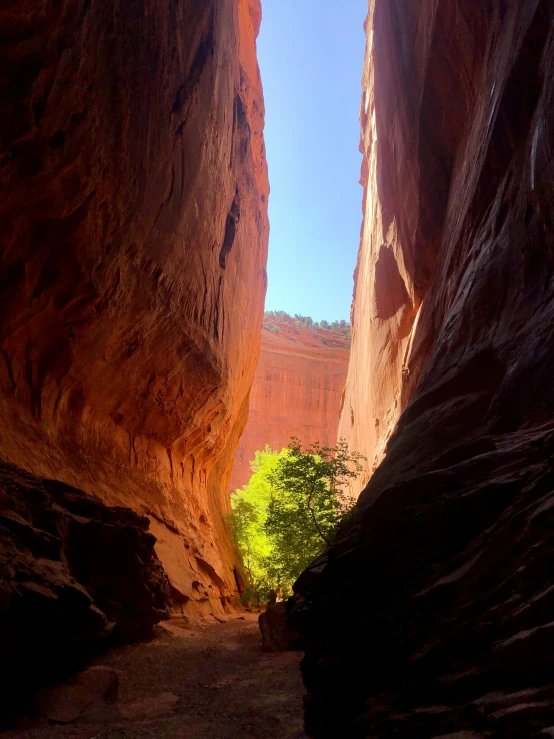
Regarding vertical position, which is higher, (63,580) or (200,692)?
(63,580)

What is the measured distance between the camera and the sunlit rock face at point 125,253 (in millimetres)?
9438

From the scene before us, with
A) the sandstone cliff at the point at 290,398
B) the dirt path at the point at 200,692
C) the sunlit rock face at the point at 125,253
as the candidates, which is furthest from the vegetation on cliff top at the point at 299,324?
the dirt path at the point at 200,692

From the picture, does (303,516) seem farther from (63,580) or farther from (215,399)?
(63,580)

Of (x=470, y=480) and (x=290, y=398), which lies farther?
(x=290, y=398)

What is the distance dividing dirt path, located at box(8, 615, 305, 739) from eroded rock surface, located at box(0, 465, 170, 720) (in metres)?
0.70

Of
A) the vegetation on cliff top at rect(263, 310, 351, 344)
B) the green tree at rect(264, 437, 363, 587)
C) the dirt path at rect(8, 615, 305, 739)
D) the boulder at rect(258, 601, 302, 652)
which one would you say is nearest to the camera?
the dirt path at rect(8, 615, 305, 739)

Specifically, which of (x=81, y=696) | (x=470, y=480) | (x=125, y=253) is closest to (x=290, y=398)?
(x=125, y=253)

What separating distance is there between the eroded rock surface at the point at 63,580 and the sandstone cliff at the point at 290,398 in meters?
47.5

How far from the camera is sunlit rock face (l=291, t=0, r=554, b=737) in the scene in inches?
167

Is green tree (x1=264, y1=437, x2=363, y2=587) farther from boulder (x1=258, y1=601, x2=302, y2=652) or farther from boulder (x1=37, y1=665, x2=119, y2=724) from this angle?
boulder (x1=37, y1=665, x2=119, y2=724)

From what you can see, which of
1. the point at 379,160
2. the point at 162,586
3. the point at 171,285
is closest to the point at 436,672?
the point at 162,586

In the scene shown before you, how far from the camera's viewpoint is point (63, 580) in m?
Result: 7.97

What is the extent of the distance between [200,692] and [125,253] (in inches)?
412

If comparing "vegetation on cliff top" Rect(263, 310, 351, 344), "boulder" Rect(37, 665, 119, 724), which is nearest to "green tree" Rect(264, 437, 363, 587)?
"boulder" Rect(37, 665, 119, 724)
